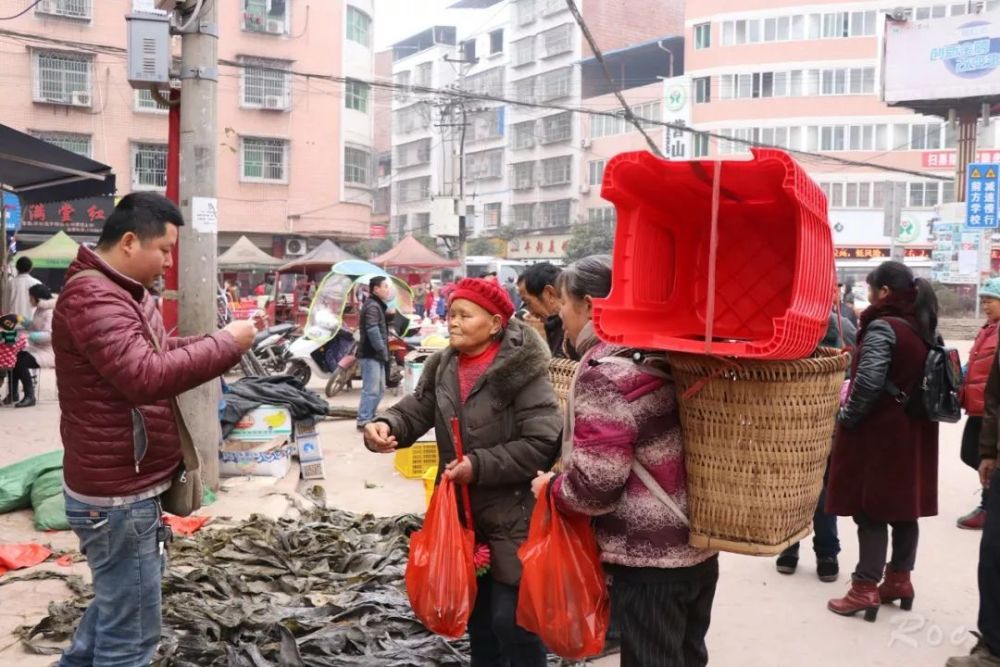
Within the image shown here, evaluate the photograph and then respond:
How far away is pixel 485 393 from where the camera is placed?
307cm

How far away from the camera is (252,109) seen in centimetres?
3073

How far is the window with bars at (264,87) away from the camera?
3067cm

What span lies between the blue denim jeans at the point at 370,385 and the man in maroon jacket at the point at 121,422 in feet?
23.0

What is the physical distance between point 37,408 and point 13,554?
6894mm

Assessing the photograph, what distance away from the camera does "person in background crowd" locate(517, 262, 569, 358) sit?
191 inches

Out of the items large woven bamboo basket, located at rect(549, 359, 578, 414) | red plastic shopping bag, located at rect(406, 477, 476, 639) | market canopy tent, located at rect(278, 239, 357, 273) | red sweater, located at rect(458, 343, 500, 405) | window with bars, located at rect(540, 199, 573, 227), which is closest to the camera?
red plastic shopping bag, located at rect(406, 477, 476, 639)

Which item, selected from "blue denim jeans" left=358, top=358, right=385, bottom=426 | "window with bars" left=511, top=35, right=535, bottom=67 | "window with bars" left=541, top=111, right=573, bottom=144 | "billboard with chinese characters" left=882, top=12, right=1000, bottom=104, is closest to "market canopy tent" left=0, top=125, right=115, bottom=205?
Result: "blue denim jeans" left=358, top=358, right=385, bottom=426

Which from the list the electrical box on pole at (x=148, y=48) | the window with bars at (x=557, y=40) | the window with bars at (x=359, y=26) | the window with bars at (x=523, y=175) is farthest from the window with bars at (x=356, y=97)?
the electrical box on pole at (x=148, y=48)

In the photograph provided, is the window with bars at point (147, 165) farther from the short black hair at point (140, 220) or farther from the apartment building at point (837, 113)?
the short black hair at point (140, 220)

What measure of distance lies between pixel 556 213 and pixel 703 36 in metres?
13.3

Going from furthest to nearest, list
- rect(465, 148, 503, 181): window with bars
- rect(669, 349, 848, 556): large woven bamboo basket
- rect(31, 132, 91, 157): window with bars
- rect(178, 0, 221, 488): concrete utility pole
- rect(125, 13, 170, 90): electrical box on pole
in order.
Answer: rect(465, 148, 503, 181): window with bars → rect(31, 132, 91, 157): window with bars → rect(178, 0, 221, 488): concrete utility pole → rect(125, 13, 170, 90): electrical box on pole → rect(669, 349, 848, 556): large woven bamboo basket

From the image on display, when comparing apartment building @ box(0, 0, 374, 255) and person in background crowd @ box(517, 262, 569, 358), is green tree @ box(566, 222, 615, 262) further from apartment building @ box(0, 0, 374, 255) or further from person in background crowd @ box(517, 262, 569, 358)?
person in background crowd @ box(517, 262, 569, 358)

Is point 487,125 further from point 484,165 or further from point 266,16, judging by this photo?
point 266,16

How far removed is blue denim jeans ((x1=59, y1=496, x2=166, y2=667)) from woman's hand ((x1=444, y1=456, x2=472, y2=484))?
0.91m
